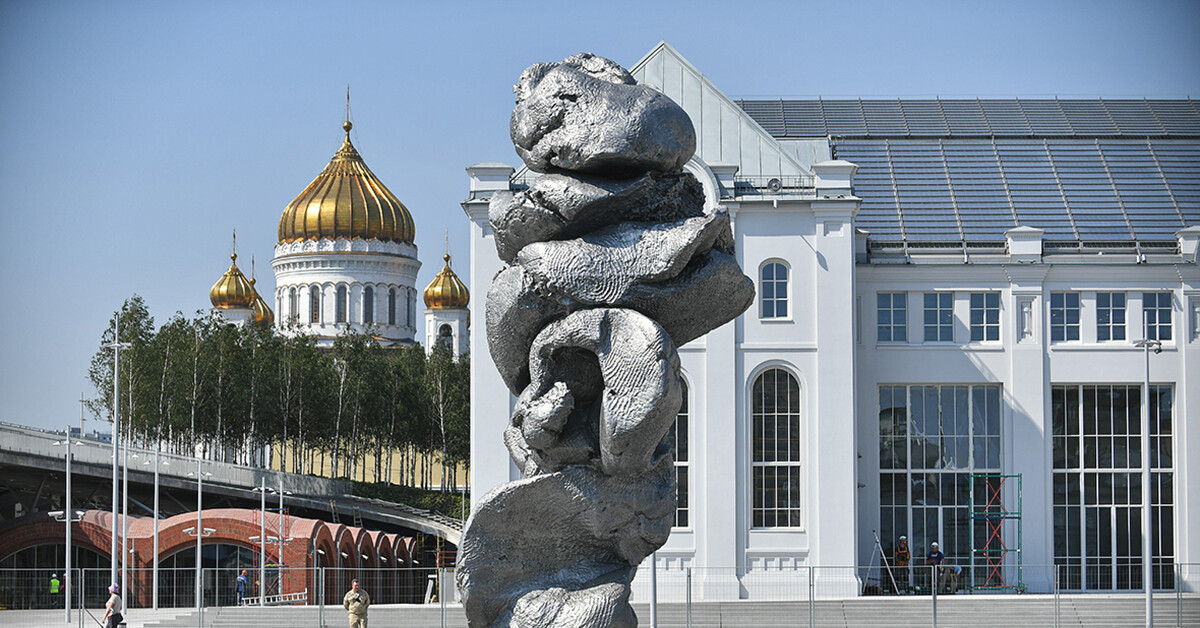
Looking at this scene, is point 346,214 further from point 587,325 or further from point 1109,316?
point 587,325

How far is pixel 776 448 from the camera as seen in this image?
1857 inches

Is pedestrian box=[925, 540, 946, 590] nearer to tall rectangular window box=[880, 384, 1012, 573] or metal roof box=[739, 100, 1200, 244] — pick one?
tall rectangular window box=[880, 384, 1012, 573]

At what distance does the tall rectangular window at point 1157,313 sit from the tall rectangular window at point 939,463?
529 cm

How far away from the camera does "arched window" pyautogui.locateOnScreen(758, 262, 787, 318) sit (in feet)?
157

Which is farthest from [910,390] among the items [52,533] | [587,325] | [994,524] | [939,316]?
[587,325]

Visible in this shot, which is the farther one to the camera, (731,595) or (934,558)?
(731,595)

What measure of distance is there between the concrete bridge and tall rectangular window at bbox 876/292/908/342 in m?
17.1

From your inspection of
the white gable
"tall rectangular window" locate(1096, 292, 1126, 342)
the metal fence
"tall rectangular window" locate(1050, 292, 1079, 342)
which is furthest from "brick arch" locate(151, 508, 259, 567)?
"tall rectangular window" locate(1096, 292, 1126, 342)

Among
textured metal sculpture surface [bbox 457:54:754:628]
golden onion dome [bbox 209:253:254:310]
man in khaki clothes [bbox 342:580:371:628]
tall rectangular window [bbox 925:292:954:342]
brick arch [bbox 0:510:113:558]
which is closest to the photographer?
textured metal sculpture surface [bbox 457:54:754:628]

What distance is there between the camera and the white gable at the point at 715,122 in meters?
50.1

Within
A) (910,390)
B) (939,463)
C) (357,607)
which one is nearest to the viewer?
(357,607)

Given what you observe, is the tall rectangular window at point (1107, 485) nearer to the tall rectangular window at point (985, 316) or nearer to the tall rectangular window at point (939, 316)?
the tall rectangular window at point (985, 316)

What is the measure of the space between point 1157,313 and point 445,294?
243 ft

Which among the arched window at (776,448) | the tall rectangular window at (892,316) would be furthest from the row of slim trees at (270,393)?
the tall rectangular window at (892,316)
